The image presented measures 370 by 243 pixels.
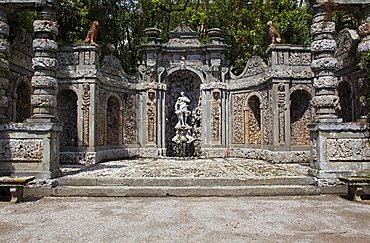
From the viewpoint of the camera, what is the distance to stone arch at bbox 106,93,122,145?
14672 mm

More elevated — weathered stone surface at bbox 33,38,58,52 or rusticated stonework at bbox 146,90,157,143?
weathered stone surface at bbox 33,38,58,52

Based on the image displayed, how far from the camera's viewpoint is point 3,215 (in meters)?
6.01

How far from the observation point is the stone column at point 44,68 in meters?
8.23

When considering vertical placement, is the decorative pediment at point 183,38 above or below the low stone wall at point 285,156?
above

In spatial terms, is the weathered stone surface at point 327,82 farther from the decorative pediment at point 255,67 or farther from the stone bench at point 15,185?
the stone bench at point 15,185

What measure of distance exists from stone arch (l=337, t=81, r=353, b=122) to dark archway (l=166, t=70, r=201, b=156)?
6.95 metres

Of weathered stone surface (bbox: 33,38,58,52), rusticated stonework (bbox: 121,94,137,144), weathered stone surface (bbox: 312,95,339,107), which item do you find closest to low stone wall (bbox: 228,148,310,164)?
weathered stone surface (bbox: 312,95,339,107)

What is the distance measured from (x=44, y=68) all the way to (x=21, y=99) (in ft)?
12.6

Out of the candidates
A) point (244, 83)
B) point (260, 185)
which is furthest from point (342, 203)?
point (244, 83)

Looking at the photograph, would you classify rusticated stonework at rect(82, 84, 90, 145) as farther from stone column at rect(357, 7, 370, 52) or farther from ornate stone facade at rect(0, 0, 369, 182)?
stone column at rect(357, 7, 370, 52)

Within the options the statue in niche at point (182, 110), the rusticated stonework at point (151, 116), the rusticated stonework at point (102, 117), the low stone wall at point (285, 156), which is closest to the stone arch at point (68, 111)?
the rusticated stonework at point (102, 117)

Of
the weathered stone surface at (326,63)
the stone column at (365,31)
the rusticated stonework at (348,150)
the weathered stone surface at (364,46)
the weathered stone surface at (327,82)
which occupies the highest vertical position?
the stone column at (365,31)

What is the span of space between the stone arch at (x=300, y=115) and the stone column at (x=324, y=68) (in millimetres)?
5304

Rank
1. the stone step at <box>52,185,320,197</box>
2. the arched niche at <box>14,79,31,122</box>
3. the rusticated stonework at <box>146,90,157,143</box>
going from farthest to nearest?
the rusticated stonework at <box>146,90,157,143</box>
the arched niche at <box>14,79,31,122</box>
the stone step at <box>52,185,320,197</box>
